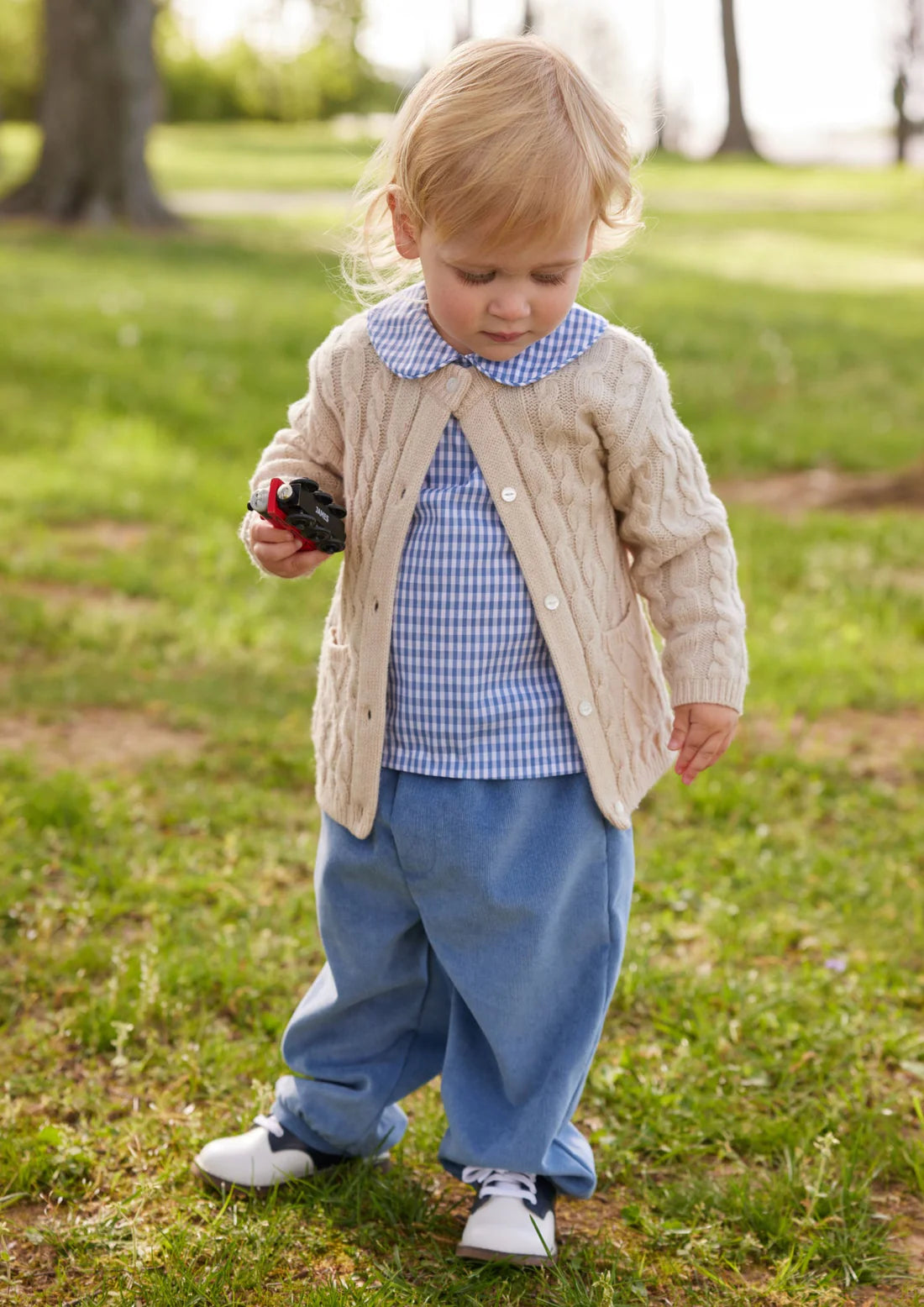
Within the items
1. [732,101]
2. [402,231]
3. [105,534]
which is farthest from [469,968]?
[732,101]

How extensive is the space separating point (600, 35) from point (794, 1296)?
54.7m

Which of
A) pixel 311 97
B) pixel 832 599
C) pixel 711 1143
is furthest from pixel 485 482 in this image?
pixel 311 97

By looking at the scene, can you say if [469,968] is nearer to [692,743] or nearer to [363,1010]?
[363,1010]

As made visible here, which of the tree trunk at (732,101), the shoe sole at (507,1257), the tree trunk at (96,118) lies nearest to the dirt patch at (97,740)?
the shoe sole at (507,1257)

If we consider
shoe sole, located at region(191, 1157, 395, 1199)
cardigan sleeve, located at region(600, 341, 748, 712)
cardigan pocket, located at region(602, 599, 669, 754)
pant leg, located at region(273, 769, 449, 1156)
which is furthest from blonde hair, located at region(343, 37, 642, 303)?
shoe sole, located at region(191, 1157, 395, 1199)

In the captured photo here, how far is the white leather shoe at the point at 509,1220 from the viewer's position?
7.36 feet

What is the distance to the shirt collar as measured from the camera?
6.82 feet

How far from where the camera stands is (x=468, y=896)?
216cm

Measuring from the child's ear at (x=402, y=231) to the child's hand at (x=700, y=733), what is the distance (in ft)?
2.53

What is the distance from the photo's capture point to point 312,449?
228 centimetres

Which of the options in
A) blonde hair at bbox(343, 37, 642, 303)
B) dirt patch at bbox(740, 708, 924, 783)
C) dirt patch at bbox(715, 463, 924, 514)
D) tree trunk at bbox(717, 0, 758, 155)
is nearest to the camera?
blonde hair at bbox(343, 37, 642, 303)

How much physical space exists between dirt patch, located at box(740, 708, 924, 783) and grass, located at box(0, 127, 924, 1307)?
16mm

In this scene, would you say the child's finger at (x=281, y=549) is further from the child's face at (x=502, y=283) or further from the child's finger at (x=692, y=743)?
the child's finger at (x=692, y=743)

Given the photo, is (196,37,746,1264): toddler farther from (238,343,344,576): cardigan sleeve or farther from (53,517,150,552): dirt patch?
(53,517,150,552): dirt patch
